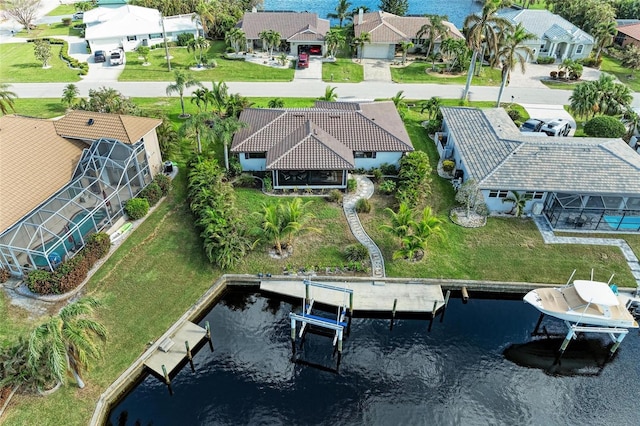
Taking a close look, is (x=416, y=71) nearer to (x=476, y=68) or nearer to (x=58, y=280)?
(x=476, y=68)

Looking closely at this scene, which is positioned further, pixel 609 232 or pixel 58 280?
pixel 609 232

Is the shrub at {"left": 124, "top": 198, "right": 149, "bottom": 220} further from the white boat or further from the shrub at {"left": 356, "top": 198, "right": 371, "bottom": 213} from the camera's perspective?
the white boat

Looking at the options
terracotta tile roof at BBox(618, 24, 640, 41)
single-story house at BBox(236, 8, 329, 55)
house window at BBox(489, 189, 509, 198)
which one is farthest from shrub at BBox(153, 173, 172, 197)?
terracotta tile roof at BBox(618, 24, 640, 41)

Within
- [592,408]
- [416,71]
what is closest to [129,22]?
[416,71]

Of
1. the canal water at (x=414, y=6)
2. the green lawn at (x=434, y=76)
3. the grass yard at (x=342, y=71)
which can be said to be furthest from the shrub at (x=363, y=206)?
the canal water at (x=414, y=6)

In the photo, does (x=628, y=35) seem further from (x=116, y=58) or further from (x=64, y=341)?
(x=64, y=341)

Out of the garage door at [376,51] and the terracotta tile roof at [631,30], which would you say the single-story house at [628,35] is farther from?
the garage door at [376,51]
